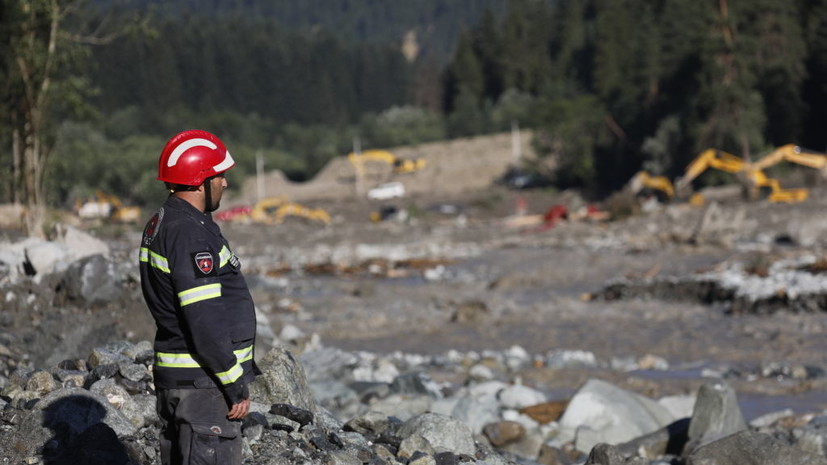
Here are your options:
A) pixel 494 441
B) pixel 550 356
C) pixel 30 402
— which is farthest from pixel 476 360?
pixel 30 402

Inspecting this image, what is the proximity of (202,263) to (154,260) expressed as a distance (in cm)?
24

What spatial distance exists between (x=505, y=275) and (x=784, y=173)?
1963 centimetres

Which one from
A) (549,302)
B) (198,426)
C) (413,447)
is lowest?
(549,302)

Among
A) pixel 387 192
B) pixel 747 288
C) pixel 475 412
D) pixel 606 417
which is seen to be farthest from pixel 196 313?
pixel 387 192

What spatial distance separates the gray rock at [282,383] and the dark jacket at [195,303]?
7.12 feet

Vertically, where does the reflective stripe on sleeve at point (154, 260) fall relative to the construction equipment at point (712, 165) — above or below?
above

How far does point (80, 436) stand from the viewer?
5645 millimetres

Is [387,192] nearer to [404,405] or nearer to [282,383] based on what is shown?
[404,405]

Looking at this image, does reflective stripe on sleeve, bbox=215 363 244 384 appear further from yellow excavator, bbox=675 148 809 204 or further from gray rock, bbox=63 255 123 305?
yellow excavator, bbox=675 148 809 204

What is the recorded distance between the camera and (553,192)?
53.7 m

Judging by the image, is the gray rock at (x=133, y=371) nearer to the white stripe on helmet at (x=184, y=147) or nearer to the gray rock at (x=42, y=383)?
the gray rock at (x=42, y=383)

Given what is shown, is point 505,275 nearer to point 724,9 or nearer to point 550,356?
point 550,356

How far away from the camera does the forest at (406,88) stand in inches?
699

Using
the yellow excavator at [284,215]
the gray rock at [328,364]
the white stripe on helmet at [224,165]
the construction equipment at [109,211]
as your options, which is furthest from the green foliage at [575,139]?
the white stripe on helmet at [224,165]
